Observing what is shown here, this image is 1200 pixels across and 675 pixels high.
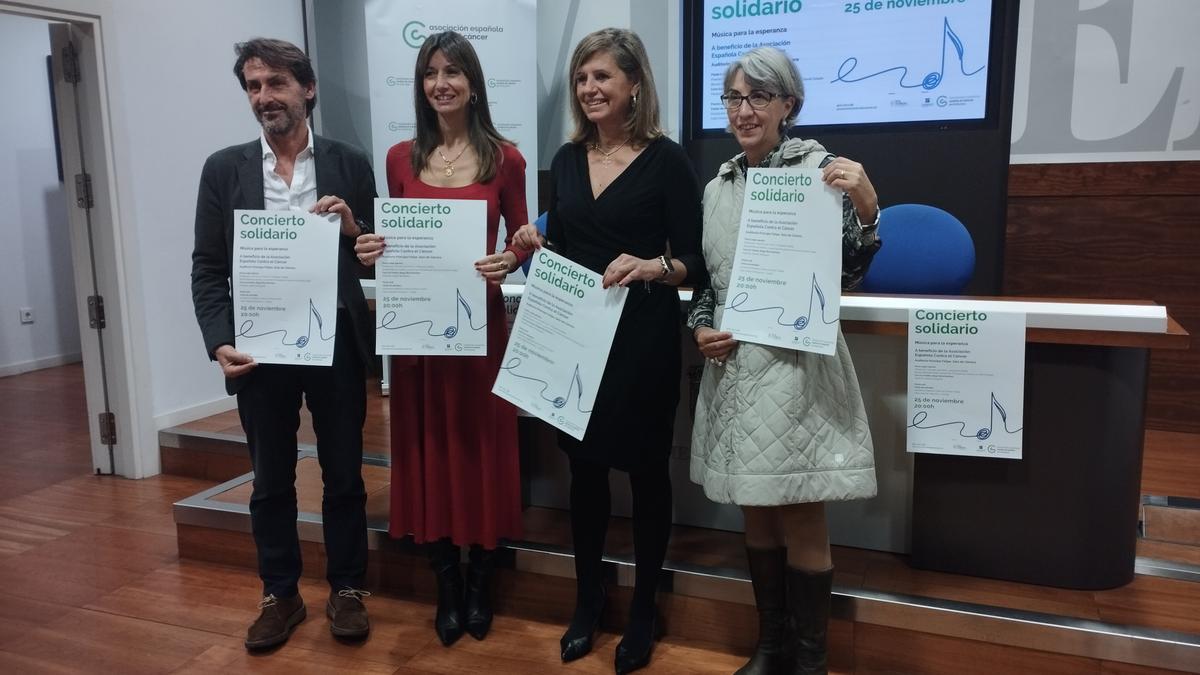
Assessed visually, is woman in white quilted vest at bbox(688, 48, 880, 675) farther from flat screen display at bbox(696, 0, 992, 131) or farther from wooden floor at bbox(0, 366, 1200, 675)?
flat screen display at bbox(696, 0, 992, 131)

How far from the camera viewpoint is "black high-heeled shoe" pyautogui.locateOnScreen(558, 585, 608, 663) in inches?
78.4

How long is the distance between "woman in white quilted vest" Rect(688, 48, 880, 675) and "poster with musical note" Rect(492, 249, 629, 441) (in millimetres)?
207

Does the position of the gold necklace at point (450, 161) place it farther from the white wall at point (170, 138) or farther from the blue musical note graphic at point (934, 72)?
the blue musical note graphic at point (934, 72)

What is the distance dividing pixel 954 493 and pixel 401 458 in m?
1.34

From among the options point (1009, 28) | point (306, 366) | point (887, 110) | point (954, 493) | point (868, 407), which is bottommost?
point (954, 493)

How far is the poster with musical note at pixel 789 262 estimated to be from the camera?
61.9 inches

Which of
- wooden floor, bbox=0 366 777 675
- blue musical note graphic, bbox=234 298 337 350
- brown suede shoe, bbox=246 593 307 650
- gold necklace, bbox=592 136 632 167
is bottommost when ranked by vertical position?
wooden floor, bbox=0 366 777 675

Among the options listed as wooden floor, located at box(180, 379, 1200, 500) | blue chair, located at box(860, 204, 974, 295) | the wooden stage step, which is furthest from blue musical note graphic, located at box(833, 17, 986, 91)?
the wooden stage step

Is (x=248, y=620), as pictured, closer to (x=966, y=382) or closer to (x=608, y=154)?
(x=608, y=154)

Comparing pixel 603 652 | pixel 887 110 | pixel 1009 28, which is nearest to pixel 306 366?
pixel 603 652

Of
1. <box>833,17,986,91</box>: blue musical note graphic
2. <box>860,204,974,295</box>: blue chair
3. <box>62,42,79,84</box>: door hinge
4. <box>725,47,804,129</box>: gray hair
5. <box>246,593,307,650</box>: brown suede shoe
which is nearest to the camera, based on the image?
<box>725,47,804,129</box>: gray hair

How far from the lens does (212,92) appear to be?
3.83m

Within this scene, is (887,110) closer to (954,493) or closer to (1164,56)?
(1164,56)

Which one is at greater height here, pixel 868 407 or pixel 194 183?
pixel 194 183
